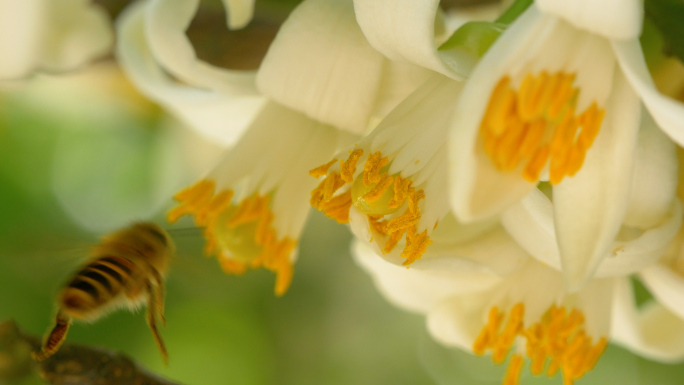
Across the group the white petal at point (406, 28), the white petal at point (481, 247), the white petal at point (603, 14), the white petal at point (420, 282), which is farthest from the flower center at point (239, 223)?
the white petal at point (603, 14)

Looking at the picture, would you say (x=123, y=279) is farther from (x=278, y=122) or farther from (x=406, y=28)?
(x=406, y=28)

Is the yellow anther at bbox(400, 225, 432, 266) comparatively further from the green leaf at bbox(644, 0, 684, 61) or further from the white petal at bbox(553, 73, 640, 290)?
the green leaf at bbox(644, 0, 684, 61)

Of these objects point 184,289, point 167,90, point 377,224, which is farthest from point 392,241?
point 184,289

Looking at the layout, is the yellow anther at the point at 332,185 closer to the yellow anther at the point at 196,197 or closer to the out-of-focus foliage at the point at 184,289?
the yellow anther at the point at 196,197

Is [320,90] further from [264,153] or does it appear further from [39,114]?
[39,114]

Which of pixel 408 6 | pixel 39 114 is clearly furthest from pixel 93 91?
pixel 408 6
